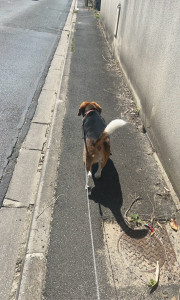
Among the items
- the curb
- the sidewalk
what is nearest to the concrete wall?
the sidewalk

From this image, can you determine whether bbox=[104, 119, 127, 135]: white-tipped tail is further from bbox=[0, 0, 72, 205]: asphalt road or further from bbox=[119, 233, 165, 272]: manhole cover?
bbox=[0, 0, 72, 205]: asphalt road

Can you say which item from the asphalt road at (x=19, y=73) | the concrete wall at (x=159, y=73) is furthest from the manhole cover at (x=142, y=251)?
the asphalt road at (x=19, y=73)

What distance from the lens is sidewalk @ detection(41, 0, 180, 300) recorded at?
82.5 inches

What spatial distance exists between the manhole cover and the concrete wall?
0.82m

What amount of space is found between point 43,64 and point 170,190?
587 centimetres

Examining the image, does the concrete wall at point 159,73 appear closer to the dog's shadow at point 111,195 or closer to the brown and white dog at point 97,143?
the dog's shadow at point 111,195

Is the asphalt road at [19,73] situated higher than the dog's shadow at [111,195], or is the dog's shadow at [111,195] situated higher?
the asphalt road at [19,73]

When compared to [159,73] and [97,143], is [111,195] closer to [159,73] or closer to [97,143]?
[97,143]

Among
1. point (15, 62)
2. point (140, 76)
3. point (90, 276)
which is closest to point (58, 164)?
point (90, 276)

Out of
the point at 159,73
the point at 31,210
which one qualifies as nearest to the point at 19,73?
the point at 159,73

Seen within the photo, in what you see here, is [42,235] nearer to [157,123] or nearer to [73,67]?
[157,123]

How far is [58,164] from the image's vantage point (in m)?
3.41

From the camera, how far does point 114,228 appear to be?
2592 mm

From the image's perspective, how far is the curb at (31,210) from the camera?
2.10 metres
